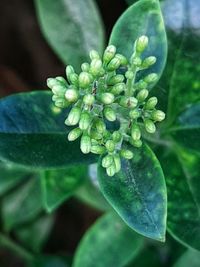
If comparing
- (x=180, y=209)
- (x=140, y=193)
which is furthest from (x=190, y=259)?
(x=140, y=193)

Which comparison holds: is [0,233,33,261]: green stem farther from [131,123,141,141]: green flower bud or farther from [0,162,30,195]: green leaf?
[131,123,141,141]: green flower bud

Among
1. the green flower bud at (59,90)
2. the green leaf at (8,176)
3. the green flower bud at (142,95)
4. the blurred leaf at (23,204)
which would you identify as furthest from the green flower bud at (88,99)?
the blurred leaf at (23,204)

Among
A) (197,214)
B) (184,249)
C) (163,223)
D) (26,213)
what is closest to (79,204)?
(26,213)

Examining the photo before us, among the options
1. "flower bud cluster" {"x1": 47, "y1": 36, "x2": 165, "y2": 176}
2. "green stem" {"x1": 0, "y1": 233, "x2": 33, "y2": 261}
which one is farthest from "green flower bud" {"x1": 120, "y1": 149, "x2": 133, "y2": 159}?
"green stem" {"x1": 0, "y1": 233, "x2": 33, "y2": 261}

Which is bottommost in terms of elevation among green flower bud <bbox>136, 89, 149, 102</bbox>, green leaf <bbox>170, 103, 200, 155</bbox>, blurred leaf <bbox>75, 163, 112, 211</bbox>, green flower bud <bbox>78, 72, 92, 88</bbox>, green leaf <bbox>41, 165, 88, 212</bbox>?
blurred leaf <bbox>75, 163, 112, 211</bbox>

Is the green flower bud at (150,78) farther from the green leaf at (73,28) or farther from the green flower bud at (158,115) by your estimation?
the green leaf at (73,28)
